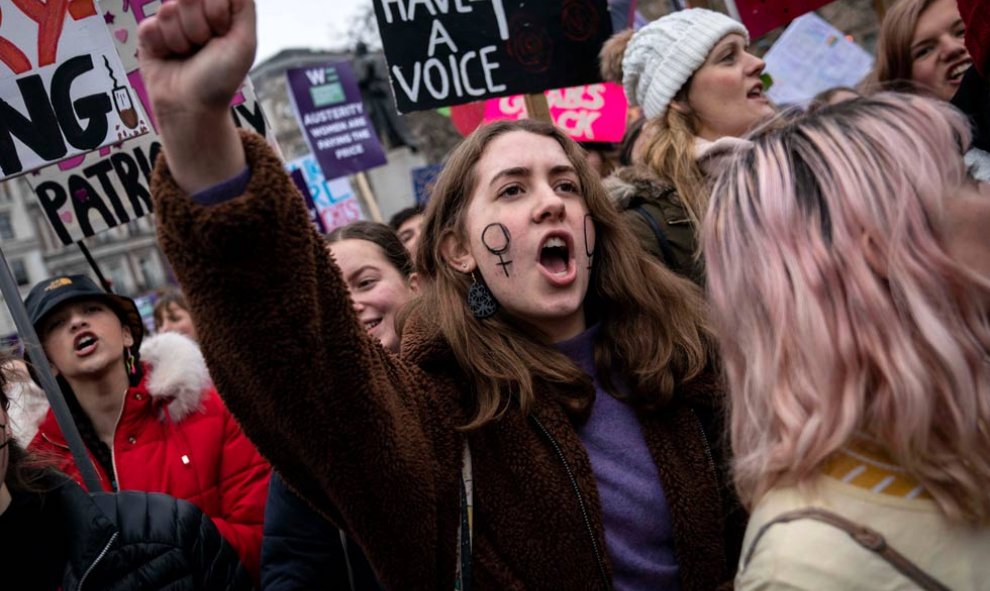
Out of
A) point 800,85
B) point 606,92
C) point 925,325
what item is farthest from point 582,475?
point 800,85

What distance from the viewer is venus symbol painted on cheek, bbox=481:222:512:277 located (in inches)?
76.4

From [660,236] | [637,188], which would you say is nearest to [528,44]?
[637,188]

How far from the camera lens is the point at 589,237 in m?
2.06

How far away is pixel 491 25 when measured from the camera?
12.7ft

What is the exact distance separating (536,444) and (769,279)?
0.64 meters

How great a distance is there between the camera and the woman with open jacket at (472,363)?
121 centimetres

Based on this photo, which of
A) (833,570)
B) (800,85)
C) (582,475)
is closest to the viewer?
(833,570)

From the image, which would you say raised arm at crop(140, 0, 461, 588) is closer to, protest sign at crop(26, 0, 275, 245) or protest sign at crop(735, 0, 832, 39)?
protest sign at crop(26, 0, 275, 245)

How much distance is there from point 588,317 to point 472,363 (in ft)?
1.42

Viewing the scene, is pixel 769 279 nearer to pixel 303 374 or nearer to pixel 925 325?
pixel 925 325

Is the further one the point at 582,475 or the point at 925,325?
the point at 582,475

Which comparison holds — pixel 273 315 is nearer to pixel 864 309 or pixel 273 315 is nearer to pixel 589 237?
pixel 864 309

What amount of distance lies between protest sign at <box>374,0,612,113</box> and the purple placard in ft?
13.7

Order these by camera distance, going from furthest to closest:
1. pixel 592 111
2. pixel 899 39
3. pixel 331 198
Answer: pixel 331 198, pixel 592 111, pixel 899 39
